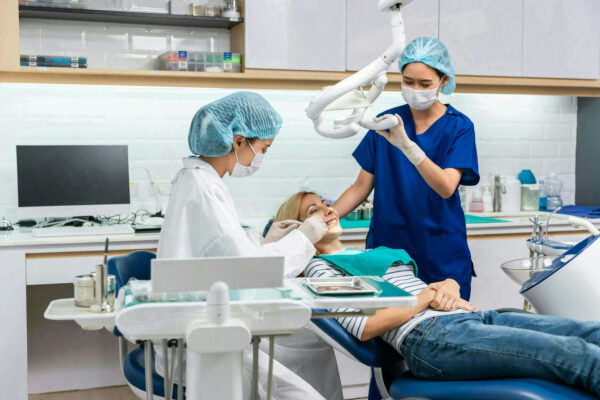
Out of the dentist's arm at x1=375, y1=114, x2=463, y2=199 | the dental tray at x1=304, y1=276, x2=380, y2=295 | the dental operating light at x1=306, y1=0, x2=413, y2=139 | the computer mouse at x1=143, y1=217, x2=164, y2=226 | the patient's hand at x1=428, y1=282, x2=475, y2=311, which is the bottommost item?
the patient's hand at x1=428, y1=282, x2=475, y2=311

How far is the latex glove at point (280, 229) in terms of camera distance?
7.61 ft

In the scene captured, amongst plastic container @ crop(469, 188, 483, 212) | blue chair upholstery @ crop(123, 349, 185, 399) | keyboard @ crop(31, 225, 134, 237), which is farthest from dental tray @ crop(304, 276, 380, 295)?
plastic container @ crop(469, 188, 483, 212)

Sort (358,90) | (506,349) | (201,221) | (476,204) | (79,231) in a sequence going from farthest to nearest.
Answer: (476,204) → (79,231) → (358,90) → (506,349) → (201,221)

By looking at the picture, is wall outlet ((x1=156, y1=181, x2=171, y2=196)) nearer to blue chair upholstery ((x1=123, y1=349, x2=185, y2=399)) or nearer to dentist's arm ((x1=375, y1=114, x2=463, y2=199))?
blue chair upholstery ((x1=123, y1=349, x2=185, y2=399))

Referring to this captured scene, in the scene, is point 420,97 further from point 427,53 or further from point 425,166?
point 425,166

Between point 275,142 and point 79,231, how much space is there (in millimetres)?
1247

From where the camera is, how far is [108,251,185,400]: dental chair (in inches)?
83.7

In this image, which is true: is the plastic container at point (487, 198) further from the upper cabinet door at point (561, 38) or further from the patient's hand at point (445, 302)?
the patient's hand at point (445, 302)

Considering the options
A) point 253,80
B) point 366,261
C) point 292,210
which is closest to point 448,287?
point 366,261

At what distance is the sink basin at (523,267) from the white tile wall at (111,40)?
2117 mm

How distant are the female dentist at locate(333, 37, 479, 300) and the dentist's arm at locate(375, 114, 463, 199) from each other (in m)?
0.01

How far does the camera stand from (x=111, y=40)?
3.58m

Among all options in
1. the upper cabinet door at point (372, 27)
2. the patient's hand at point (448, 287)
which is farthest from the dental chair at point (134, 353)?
the upper cabinet door at point (372, 27)

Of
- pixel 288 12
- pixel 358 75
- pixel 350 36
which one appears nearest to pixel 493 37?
pixel 350 36
